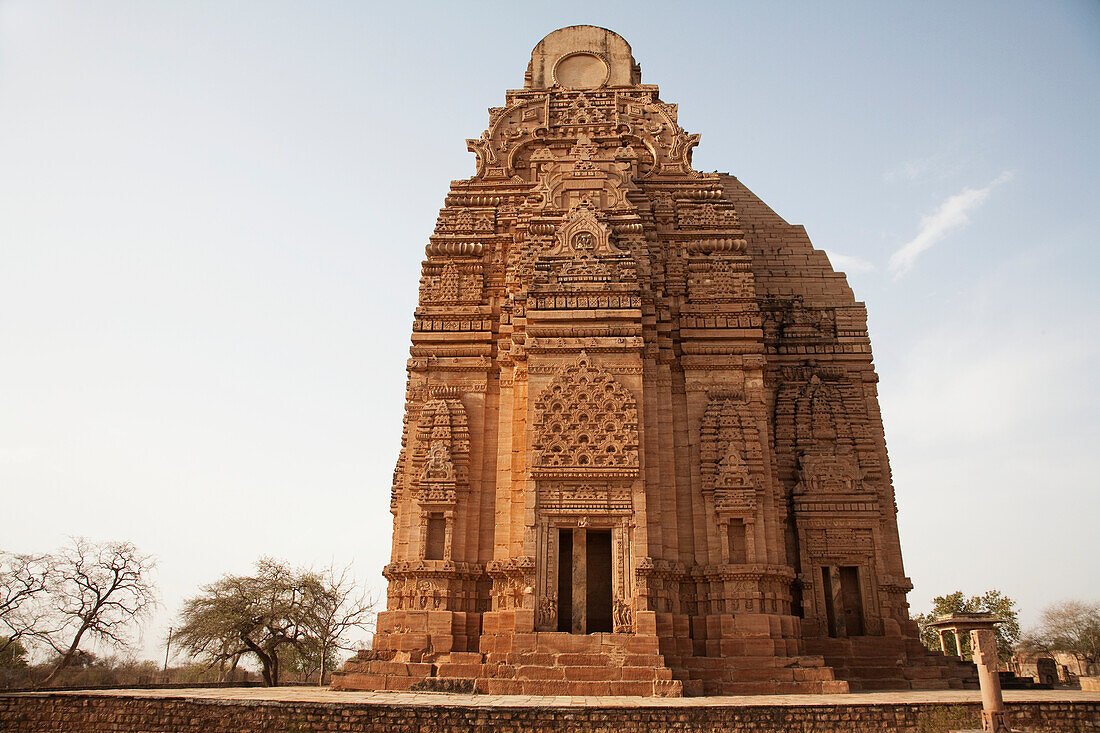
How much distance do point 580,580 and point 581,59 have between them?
15.9 meters

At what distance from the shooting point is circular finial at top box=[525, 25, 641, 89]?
22516 mm

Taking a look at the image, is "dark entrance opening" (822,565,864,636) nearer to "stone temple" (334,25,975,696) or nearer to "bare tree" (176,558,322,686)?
"stone temple" (334,25,975,696)

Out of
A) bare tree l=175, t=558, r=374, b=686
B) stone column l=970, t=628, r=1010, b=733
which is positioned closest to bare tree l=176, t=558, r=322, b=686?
bare tree l=175, t=558, r=374, b=686

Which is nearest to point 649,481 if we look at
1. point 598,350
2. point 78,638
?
point 598,350

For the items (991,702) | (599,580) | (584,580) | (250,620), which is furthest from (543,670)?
(250,620)

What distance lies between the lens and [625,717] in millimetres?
9320

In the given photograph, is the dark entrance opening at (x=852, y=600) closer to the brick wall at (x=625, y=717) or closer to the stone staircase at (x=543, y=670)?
the stone staircase at (x=543, y=670)

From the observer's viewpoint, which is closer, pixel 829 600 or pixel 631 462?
pixel 631 462

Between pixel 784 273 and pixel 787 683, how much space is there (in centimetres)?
1114

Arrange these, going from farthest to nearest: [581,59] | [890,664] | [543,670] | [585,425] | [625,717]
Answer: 1. [581,59]
2. [890,664]
3. [585,425]
4. [543,670]
5. [625,717]

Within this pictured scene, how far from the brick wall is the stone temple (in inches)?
97.1

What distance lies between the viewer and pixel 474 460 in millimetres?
15992

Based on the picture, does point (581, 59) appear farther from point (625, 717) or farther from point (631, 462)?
point (625, 717)

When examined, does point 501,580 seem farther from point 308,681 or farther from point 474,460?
point 308,681
